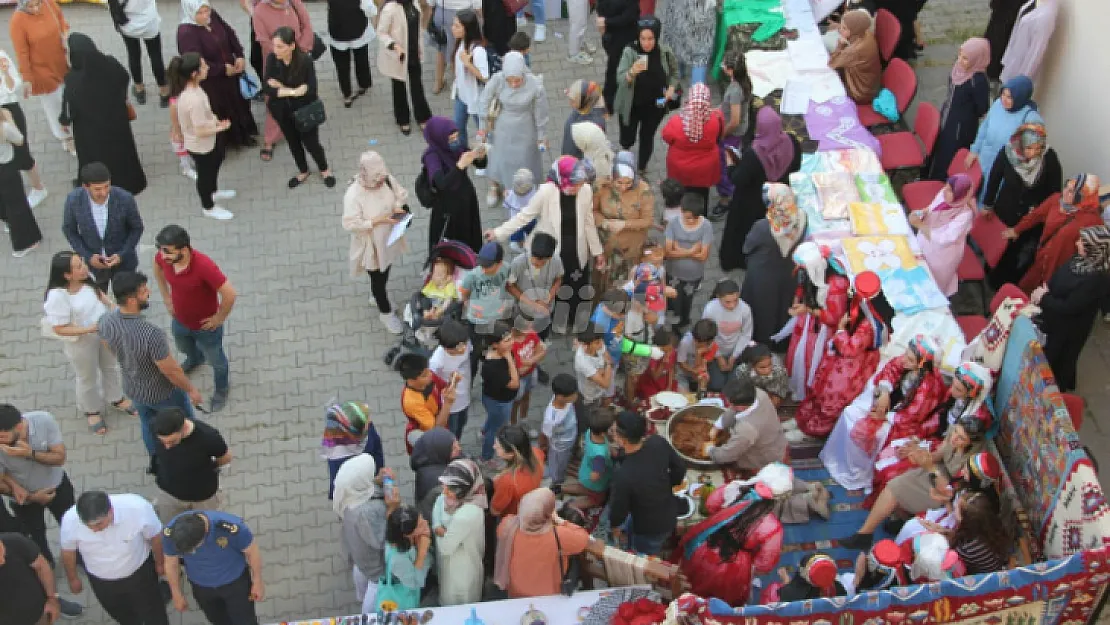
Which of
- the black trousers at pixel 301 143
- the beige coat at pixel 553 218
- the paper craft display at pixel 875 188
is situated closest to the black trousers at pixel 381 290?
the beige coat at pixel 553 218

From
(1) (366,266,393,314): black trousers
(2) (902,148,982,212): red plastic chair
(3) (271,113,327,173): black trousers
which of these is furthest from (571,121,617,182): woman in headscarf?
(2) (902,148,982,212): red plastic chair

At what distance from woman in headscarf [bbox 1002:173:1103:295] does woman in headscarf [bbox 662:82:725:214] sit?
259cm

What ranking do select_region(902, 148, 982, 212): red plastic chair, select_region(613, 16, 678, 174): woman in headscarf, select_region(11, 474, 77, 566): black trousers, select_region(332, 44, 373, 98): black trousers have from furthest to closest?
select_region(332, 44, 373, 98): black trousers < select_region(613, 16, 678, 174): woman in headscarf < select_region(902, 148, 982, 212): red plastic chair < select_region(11, 474, 77, 566): black trousers

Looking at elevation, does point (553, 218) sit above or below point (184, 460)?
Answer: above

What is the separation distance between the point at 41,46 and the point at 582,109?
4916 mm

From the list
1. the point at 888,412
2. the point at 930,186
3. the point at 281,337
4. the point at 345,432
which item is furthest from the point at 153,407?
the point at 930,186

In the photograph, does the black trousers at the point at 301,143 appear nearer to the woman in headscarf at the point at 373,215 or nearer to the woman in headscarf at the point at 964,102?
the woman in headscarf at the point at 373,215

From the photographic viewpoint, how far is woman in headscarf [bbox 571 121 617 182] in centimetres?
A: 825

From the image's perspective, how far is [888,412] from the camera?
738cm

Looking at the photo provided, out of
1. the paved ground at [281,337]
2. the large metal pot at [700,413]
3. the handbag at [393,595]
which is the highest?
the handbag at [393,595]

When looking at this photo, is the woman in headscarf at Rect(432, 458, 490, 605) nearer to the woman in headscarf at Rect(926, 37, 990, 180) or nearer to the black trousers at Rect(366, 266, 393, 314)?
the black trousers at Rect(366, 266, 393, 314)

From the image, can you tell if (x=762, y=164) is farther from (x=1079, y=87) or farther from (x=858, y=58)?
(x=1079, y=87)

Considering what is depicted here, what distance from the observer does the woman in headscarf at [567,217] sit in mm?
8047

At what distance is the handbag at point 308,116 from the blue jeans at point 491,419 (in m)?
3.42
